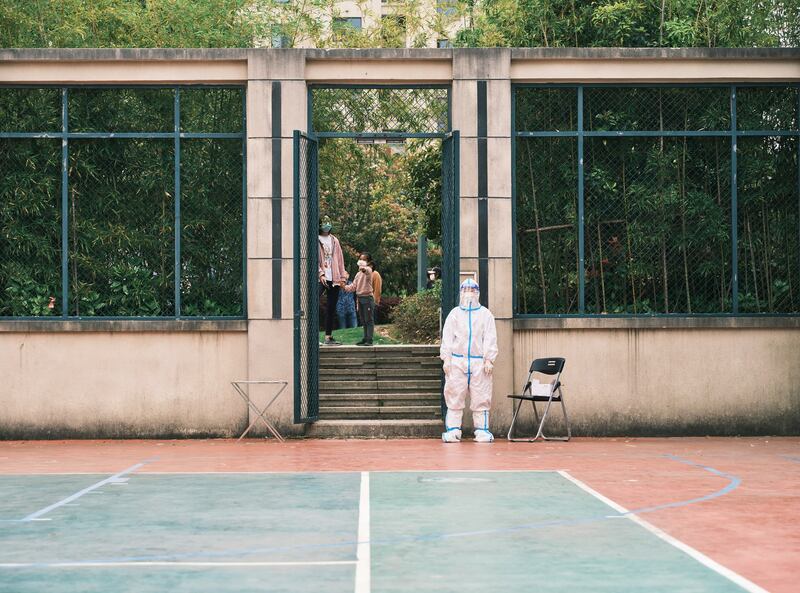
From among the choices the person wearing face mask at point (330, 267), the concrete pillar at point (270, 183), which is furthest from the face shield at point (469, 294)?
the person wearing face mask at point (330, 267)

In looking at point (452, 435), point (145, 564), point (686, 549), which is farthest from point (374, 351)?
point (145, 564)

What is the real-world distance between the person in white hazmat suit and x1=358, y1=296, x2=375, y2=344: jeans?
16.8 ft

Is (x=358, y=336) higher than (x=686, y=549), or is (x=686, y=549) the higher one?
(x=358, y=336)

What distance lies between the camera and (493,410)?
55.8ft

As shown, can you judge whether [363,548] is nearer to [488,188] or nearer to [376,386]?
[488,188]

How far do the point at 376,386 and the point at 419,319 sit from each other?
744cm

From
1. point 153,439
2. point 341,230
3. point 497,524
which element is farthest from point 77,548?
point 341,230

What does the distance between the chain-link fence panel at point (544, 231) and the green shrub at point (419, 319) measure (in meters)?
7.96

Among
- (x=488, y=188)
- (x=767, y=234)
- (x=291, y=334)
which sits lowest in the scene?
(x=291, y=334)

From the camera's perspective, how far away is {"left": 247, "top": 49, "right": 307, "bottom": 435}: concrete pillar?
16984 mm

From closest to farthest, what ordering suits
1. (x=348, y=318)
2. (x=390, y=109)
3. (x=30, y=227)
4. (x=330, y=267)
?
1. (x=30, y=227)
2. (x=390, y=109)
3. (x=330, y=267)
4. (x=348, y=318)

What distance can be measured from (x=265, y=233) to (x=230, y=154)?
1.21 metres

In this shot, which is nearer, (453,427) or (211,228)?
(453,427)

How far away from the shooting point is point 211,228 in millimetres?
17438
